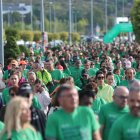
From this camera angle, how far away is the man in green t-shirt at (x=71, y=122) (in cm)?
821

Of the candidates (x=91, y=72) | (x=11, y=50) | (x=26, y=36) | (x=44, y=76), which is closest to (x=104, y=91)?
(x=44, y=76)

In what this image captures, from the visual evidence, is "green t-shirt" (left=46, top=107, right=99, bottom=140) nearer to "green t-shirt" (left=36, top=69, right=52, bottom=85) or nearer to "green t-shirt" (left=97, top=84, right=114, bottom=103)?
"green t-shirt" (left=97, top=84, right=114, bottom=103)

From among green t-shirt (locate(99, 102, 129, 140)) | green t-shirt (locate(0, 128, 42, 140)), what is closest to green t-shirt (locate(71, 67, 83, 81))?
green t-shirt (locate(99, 102, 129, 140))

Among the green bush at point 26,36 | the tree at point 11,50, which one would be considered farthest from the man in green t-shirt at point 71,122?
the green bush at point 26,36

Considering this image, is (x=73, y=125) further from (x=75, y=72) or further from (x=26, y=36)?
(x=26, y=36)

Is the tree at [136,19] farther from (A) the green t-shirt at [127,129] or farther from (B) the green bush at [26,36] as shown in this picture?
(A) the green t-shirt at [127,129]

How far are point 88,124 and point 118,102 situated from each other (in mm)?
1428

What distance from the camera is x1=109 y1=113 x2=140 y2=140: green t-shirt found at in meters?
8.05

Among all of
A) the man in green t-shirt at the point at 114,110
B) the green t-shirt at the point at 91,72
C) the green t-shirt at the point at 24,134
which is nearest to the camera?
the green t-shirt at the point at 24,134

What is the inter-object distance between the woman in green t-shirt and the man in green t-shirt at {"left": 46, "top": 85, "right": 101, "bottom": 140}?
0.37 m

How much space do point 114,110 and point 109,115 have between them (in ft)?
0.30

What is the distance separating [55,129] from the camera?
8289 millimetres

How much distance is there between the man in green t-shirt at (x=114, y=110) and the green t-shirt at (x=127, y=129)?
1457mm

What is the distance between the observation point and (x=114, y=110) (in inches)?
381
